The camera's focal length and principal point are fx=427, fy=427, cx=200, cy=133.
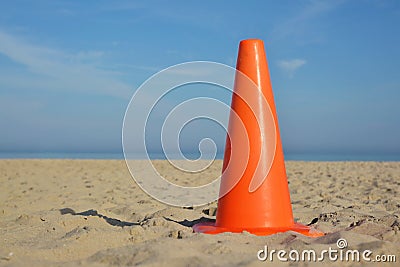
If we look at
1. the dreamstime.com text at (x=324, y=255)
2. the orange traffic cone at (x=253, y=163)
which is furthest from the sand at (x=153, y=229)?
the orange traffic cone at (x=253, y=163)

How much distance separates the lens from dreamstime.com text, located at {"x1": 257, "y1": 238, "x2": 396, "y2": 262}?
2119 millimetres

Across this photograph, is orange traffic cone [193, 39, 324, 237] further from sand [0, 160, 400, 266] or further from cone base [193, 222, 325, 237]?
sand [0, 160, 400, 266]

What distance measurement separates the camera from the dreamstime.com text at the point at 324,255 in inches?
83.4

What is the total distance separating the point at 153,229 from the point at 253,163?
2.85 ft

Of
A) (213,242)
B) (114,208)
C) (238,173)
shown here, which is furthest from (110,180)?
(213,242)

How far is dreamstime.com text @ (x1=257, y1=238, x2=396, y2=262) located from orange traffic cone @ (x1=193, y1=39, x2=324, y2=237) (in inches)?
28.4

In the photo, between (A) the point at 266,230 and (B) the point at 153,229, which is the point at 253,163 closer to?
(A) the point at 266,230

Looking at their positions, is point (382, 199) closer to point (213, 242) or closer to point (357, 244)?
point (357, 244)

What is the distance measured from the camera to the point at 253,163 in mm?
3160

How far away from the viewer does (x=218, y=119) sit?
400 cm

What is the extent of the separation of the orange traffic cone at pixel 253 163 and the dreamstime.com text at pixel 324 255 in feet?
2.37

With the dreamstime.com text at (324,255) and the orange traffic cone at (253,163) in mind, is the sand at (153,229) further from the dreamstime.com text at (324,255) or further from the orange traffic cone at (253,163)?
the orange traffic cone at (253,163)

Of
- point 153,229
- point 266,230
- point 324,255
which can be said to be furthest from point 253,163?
point 324,255

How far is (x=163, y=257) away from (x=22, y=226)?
1.85m
